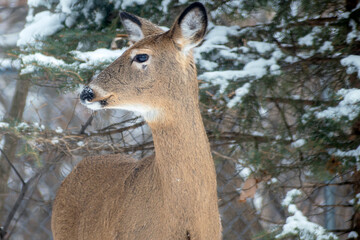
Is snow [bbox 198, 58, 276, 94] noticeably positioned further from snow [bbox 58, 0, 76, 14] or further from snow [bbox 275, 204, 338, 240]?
snow [bbox 58, 0, 76, 14]

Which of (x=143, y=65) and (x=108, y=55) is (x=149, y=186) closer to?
(x=143, y=65)

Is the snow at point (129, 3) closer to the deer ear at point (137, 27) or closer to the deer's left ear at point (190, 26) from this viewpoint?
the deer ear at point (137, 27)

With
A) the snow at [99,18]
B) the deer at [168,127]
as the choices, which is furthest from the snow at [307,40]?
the snow at [99,18]

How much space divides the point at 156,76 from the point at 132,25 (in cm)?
69

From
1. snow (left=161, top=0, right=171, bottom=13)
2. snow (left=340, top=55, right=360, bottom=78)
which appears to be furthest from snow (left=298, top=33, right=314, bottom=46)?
snow (left=161, top=0, right=171, bottom=13)

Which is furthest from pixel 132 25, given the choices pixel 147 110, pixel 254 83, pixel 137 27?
pixel 254 83

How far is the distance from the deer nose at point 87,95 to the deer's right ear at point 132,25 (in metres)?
0.77

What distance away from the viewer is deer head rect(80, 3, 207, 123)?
2.53 m

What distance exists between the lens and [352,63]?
11.6 feet

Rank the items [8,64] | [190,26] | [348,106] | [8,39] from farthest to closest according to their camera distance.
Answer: [8,39], [8,64], [348,106], [190,26]

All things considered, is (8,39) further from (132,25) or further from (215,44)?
(132,25)

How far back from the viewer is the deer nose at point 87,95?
2.43m

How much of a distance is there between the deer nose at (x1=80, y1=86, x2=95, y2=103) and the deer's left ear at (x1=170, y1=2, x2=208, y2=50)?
1.72 ft

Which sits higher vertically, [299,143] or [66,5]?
[66,5]
